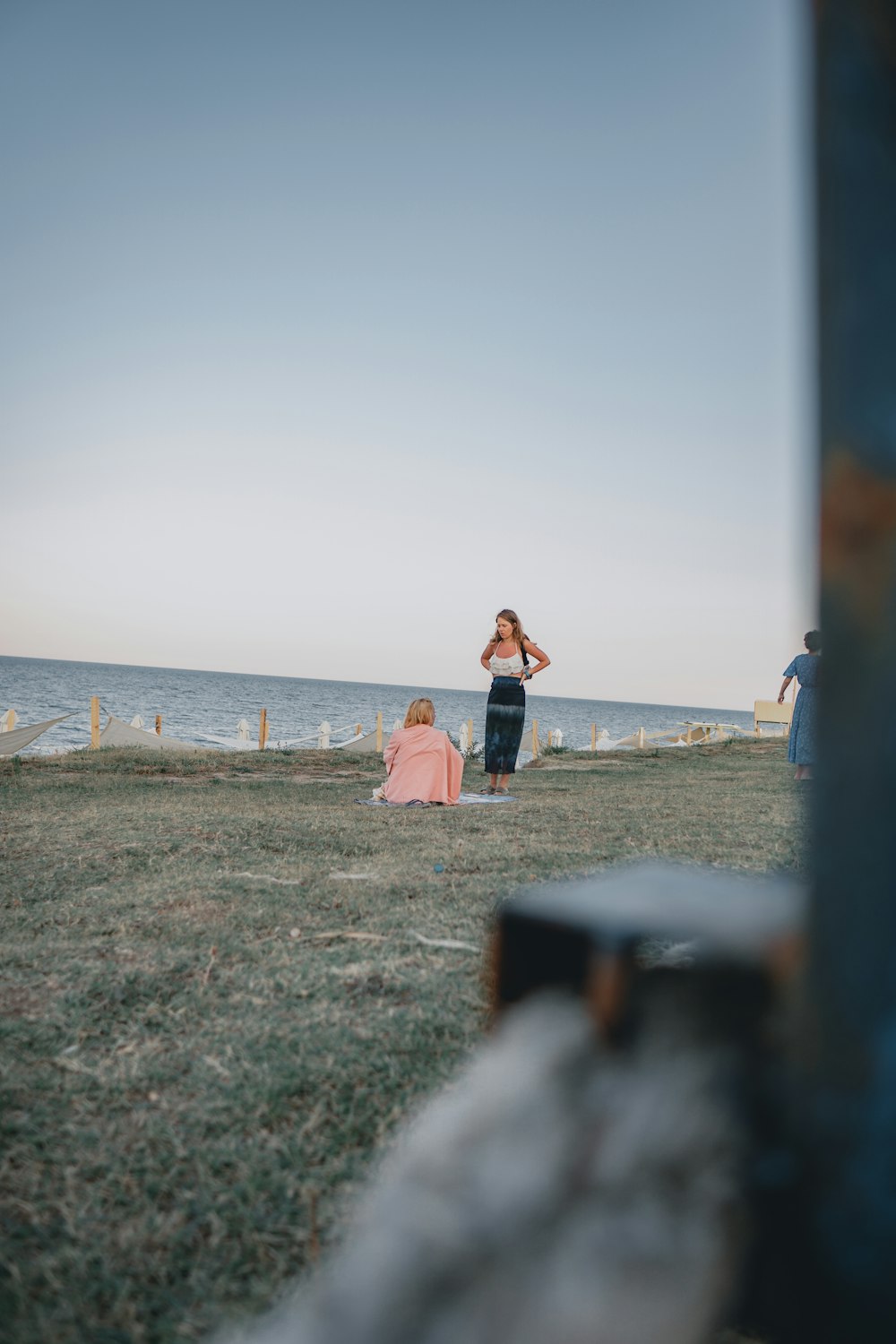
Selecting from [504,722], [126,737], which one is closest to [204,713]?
[126,737]

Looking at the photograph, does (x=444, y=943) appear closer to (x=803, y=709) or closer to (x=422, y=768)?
(x=422, y=768)

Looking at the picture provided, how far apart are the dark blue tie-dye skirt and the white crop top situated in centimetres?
5

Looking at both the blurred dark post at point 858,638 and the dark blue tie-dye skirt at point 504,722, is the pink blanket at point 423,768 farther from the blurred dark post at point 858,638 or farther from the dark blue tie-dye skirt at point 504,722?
the blurred dark post at point 858,638

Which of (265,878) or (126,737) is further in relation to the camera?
(126,737)

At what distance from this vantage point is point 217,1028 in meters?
2.06

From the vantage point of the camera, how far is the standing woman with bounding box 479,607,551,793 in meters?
8.46

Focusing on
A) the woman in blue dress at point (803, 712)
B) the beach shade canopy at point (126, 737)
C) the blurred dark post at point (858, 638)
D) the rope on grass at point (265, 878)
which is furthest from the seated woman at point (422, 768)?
the beach shade canopy at point (126, 737)

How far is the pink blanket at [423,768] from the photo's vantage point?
7531 mm

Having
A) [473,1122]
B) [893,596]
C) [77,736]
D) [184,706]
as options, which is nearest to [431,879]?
[473,1122]

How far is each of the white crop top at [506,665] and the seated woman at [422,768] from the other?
1.05 m

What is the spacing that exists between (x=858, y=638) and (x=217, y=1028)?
1.97m

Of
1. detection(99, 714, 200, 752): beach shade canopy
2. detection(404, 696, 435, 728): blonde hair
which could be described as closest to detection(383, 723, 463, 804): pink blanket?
detection(404, 696, 435, 728): blonde hair

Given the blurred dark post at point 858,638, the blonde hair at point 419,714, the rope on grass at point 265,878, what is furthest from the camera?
the blonde hair at point 419,714

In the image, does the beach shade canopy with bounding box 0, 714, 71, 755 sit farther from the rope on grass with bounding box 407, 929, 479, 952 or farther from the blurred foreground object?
the blurred foreground object
